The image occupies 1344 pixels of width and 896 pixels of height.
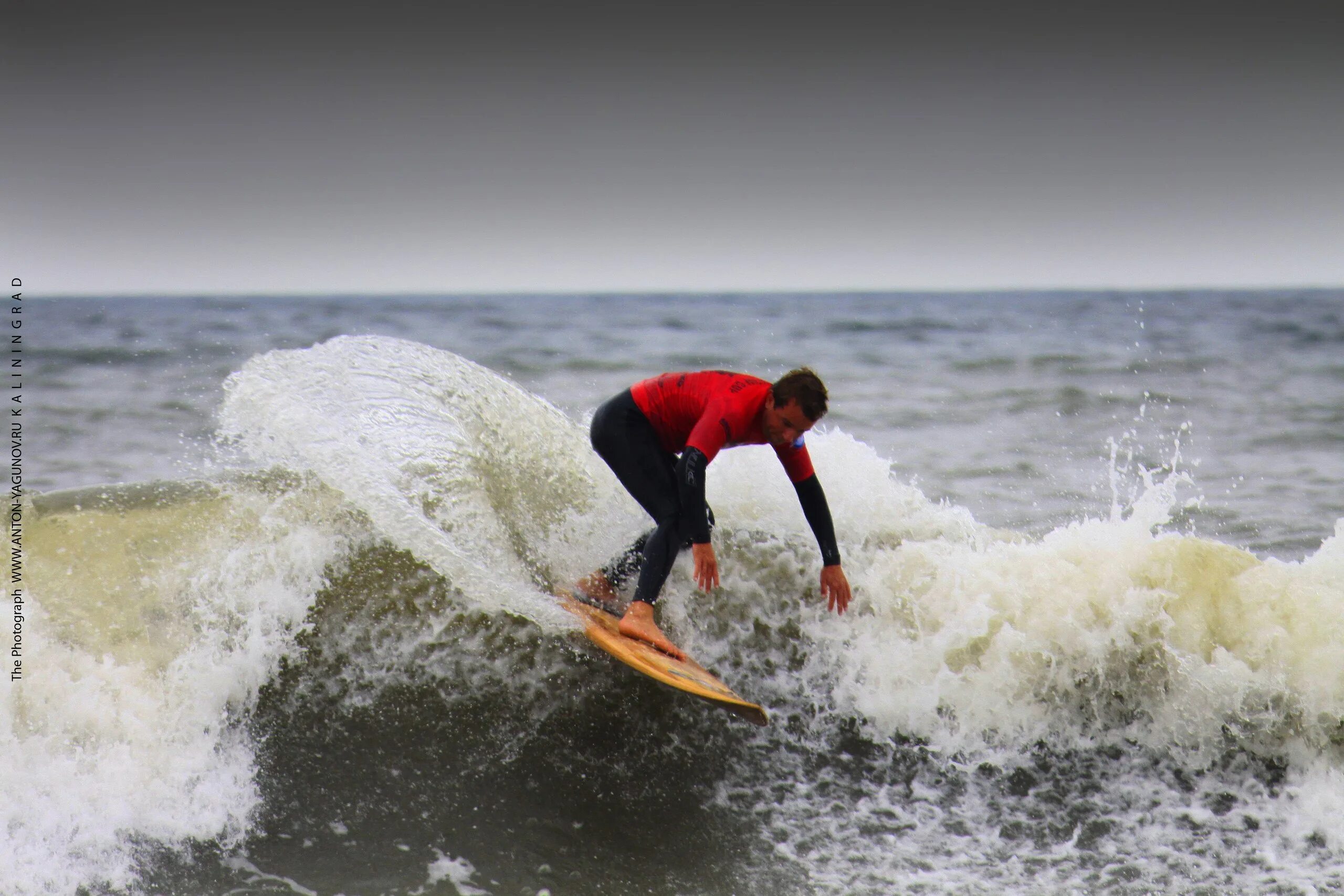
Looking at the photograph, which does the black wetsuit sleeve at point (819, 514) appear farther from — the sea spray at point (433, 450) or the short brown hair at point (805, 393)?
the sea spray at point (433, 450)

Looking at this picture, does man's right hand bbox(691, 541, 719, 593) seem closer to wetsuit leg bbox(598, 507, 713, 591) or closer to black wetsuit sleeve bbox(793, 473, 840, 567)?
black wetsuit sleeve bbox(793, 473, 840, 567)

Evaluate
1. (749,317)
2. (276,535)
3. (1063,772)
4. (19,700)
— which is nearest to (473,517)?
(276,535)

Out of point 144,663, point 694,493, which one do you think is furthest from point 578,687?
point 144,663

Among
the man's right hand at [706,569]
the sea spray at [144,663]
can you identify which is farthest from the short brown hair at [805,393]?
the sea spray at [144,663]

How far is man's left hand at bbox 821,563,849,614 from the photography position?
399 cm

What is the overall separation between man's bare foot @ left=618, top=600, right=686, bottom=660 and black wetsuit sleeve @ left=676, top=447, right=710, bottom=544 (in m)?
0.34

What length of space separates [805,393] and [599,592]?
1.34 meters

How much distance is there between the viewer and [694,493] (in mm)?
3582

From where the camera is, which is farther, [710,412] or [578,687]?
[578,687]

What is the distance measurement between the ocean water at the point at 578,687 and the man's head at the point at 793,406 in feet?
3.64

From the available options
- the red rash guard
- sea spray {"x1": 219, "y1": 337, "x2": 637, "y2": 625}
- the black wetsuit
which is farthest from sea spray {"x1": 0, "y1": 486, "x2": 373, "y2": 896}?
the red rash guard

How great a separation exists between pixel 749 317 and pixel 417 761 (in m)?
17.7

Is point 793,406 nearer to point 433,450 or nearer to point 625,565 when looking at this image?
point 625,565

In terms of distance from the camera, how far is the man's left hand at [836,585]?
13.1ft
